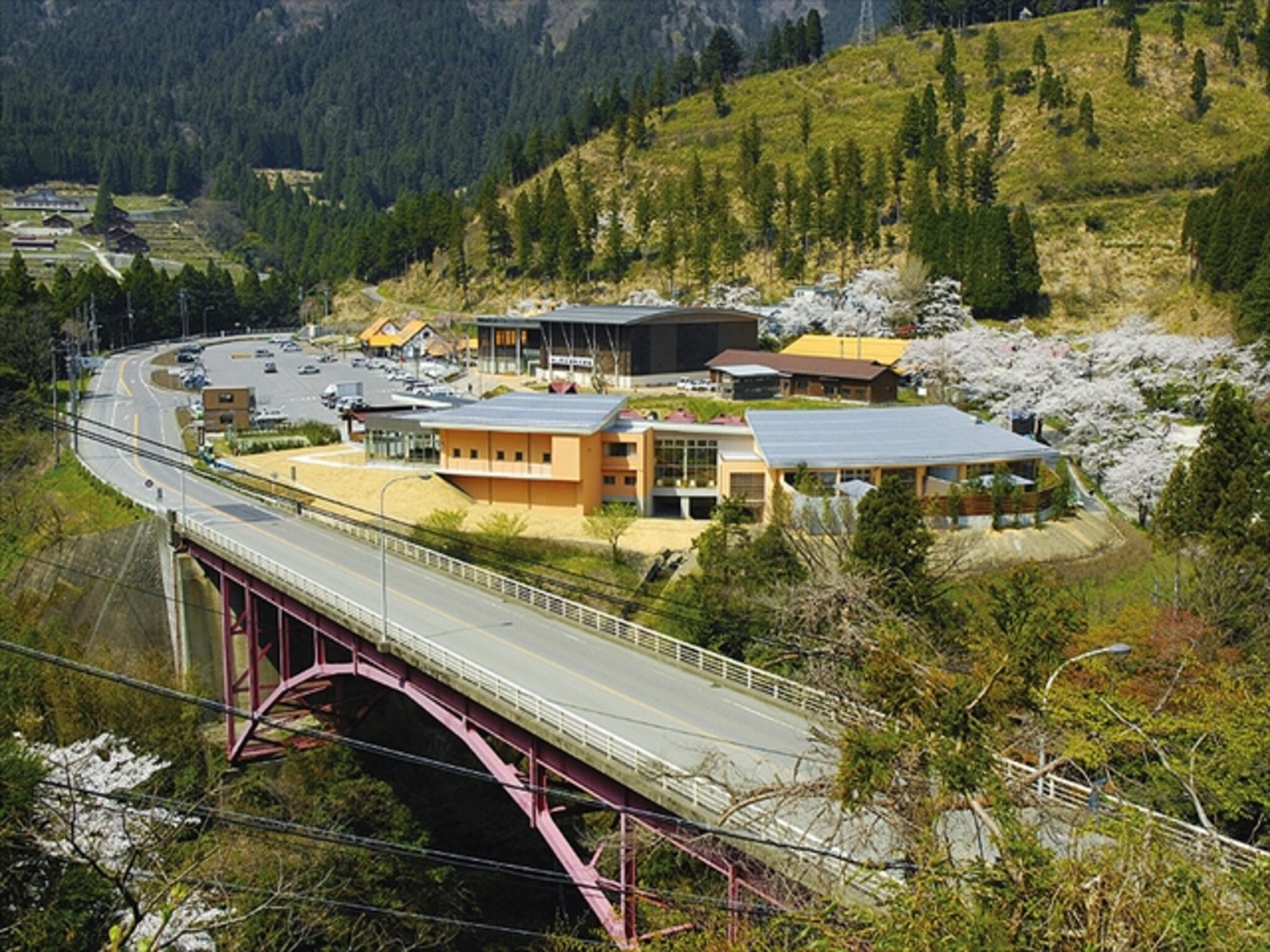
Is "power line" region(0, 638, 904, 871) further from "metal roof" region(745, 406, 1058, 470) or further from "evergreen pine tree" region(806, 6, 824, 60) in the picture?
"evergreen pine tree" region(806, 6, 824, 60)

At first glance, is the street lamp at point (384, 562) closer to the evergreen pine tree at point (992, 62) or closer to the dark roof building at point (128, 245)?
the evergreen pine tree at point (992, 62)

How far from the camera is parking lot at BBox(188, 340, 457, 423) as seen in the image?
5738cm

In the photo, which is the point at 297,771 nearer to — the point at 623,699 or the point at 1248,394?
the point at 623,699

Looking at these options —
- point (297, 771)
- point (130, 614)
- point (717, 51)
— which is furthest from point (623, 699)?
point (717, 51)

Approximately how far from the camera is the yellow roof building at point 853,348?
53.2 m

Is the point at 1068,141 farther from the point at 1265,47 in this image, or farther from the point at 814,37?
the point at 814,37

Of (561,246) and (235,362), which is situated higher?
(561,246)

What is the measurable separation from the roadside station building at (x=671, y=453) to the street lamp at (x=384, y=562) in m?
0.82

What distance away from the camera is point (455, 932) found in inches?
972

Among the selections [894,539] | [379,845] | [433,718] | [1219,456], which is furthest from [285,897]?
[1219,456]

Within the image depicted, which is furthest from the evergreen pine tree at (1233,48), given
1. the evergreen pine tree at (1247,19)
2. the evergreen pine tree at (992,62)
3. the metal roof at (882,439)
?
the metal roof at (882,439)

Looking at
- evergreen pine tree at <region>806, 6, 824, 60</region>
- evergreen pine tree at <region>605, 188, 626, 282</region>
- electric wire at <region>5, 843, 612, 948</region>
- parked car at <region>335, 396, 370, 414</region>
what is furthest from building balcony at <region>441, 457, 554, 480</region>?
evergreen pine tree at <region>806, 6, 824, 60</region>

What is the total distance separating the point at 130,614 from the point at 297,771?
876 cm

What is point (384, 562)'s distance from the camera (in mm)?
23875
